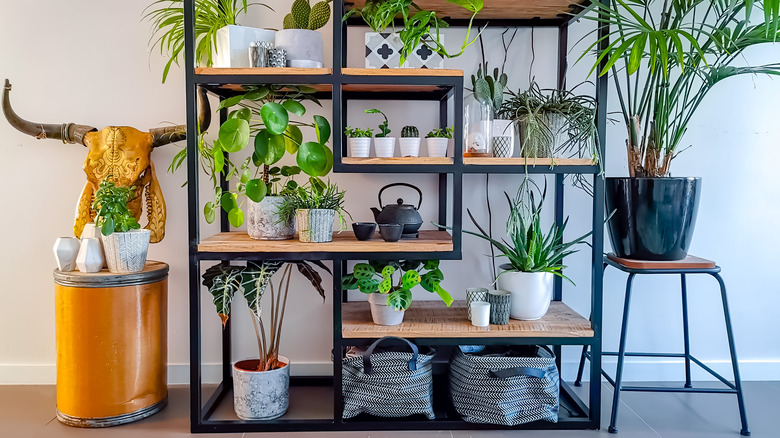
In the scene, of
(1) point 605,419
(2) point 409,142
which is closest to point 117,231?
(2) point 409,142

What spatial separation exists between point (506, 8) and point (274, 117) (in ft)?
3.40

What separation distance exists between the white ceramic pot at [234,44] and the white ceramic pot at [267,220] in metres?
0.50

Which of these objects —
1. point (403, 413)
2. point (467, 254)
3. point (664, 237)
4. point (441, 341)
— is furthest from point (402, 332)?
point (664, 237)

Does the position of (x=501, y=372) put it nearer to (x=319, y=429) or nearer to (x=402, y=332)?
(x=402, y=332)

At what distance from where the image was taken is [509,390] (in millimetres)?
2221

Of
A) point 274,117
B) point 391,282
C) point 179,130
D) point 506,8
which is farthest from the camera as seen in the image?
→ point 179,130

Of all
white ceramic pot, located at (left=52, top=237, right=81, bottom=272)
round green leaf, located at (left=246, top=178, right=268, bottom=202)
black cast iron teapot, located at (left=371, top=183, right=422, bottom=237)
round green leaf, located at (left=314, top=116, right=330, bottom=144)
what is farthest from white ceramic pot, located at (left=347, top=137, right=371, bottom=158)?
white ceramic pot, located at (left=52, top=237, right=81, bottom=272)

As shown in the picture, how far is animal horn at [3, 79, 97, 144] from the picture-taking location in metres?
2.54

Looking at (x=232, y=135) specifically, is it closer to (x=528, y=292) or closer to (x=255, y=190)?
(x=255, y=190)

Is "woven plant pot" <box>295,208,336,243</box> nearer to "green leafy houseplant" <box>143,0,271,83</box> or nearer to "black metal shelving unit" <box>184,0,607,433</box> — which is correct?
"black metal shelving unit" <box>184,0,607,433</box>

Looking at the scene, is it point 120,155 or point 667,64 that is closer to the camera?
point 667,64

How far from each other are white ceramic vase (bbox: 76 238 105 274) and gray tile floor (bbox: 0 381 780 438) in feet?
1.95

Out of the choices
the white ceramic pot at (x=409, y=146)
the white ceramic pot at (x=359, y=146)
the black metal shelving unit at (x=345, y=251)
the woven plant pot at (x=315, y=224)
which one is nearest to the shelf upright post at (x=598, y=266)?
the black metal shelving unit at (x=345, y=251)

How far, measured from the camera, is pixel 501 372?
221cm
